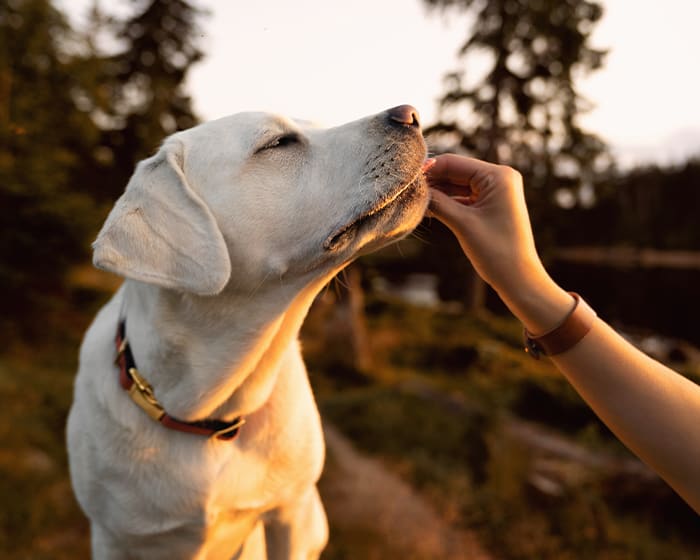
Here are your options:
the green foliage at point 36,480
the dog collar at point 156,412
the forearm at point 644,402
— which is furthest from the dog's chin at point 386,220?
the green foliage at point 36,480

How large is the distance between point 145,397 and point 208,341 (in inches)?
12.0

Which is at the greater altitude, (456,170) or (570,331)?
(456,170)

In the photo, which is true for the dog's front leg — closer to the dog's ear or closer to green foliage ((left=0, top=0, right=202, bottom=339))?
the dog's ear

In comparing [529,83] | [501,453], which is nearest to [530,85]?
[529,83]

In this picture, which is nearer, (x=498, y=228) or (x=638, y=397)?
(x=638, y=397)

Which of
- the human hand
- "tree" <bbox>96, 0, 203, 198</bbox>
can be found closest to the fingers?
the human hand

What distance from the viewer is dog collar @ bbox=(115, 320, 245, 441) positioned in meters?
1.93

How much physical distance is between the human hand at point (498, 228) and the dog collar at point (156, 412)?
1.03 m

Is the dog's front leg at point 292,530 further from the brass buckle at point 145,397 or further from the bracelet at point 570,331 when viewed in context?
the bracelet at point 570,331

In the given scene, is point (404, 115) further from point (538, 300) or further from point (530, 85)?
point (530, 85)

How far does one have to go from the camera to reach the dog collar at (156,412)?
1927 millimetres

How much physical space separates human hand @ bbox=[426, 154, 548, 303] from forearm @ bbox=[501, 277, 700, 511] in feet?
0.34

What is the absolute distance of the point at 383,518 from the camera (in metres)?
4.46

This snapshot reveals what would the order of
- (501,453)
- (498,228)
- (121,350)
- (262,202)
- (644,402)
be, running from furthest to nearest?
(501,453) → (121,350) → (262,202) → (498,228) → (644,402)
